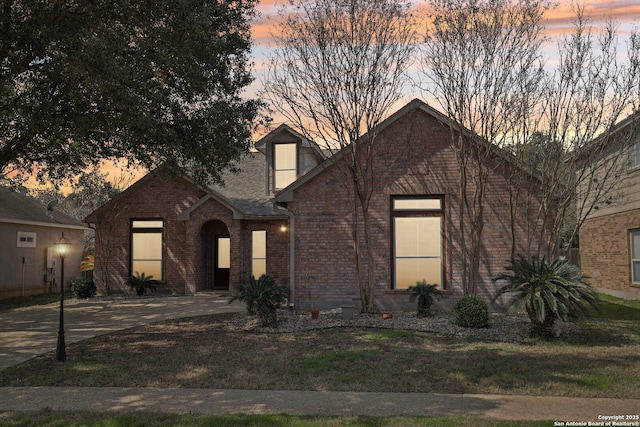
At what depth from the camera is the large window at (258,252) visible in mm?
21922

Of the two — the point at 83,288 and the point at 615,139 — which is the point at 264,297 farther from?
the point at 615,139

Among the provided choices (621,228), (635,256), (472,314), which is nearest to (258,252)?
(472,314)

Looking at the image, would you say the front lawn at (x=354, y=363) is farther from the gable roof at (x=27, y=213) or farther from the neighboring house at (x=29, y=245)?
the gable roof at (x=27, y=213)

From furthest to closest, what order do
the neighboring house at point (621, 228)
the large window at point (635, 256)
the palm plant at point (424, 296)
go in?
the large window at point (635, 256) < the neighboring house at point (621, 228) < the palm plant at point (424, 296)

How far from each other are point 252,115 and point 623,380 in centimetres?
994

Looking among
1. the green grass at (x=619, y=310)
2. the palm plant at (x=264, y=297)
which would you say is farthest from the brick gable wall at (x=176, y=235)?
the green grass at (x=619, y=310)

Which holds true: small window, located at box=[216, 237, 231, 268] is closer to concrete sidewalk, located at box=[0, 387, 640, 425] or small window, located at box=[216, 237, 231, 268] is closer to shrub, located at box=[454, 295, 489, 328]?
shrub, located at box=[454, 295, 489, 328]

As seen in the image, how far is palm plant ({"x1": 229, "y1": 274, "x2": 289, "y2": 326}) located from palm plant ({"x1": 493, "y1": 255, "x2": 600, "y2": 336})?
5.38m

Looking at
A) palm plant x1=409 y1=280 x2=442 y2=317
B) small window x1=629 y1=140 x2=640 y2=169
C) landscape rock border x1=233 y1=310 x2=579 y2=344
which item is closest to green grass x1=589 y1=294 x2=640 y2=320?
landscape rock border x1=233 y1=310 x2=579 y2=344

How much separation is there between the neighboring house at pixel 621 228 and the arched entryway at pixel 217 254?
569 inches

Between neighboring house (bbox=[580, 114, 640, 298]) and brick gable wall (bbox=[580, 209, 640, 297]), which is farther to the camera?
brick gable wall (bbox=[580, 209, 640, 297])

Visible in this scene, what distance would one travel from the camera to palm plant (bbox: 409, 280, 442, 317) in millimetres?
14242

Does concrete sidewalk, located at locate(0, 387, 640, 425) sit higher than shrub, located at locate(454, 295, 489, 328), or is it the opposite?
shrub, located at locate(454, 295, 489, 328)

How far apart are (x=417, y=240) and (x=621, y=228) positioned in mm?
9722
